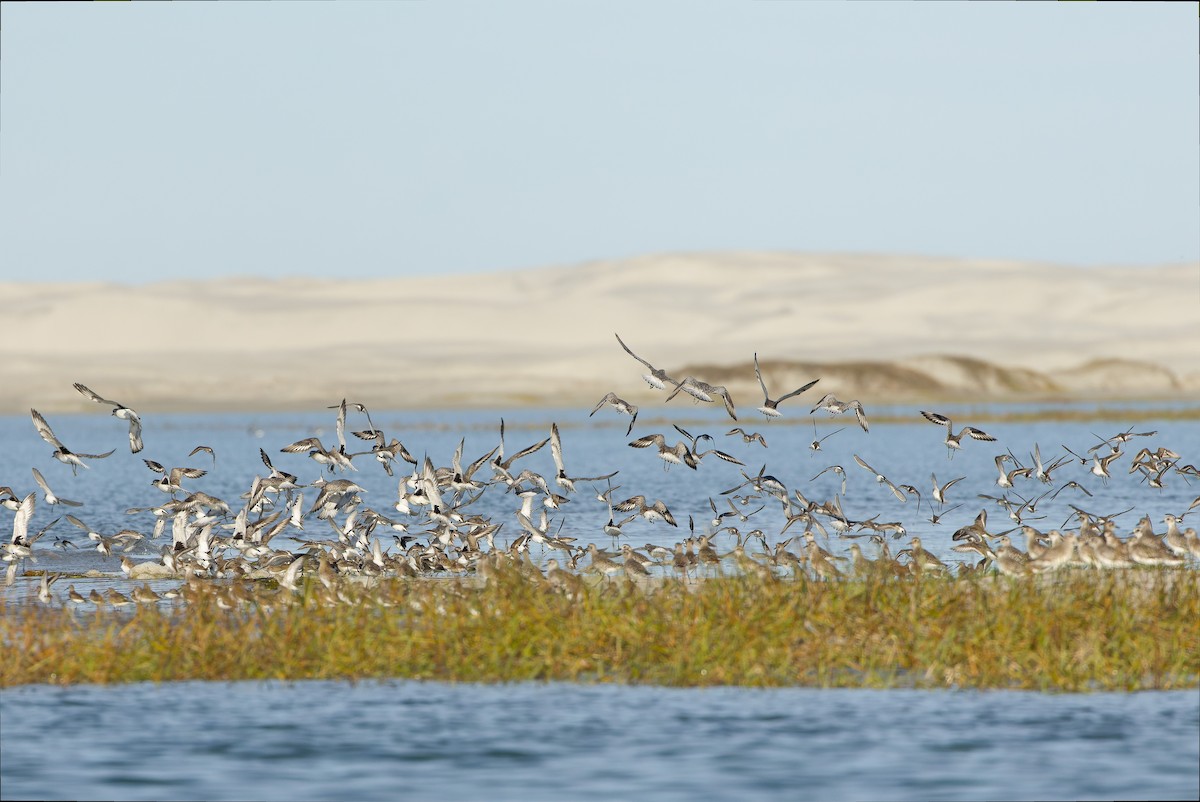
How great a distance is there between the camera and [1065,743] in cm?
1884

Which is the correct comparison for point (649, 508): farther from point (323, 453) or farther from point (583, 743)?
point (583, 743)

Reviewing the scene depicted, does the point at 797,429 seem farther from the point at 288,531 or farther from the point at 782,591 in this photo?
the point at 782,591

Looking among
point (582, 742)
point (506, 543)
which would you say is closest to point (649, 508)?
point (506, 543)

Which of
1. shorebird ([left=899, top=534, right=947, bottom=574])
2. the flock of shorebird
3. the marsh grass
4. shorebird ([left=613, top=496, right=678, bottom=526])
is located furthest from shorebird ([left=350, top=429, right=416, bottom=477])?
shorebird ([left=899, top=534, right=947, bottom=574])

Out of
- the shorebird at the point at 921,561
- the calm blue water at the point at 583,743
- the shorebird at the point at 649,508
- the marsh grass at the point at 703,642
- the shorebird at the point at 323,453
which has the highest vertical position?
the shorebird at the point at 323,453

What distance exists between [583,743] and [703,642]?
3.38 metres

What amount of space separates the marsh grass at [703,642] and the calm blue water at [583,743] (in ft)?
1.11

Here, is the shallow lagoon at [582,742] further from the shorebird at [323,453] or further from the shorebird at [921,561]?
the shorebird at [323,453]

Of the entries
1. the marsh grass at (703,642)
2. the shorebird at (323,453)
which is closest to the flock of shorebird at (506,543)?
the shorebird at (323,453)

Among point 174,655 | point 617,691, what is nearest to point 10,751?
point 174,655

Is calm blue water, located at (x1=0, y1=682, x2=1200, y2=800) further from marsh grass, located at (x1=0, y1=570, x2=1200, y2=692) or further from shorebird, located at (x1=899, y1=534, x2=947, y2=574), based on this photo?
shorebird, located at (x1=899, y1=534, x2=947, y2=574)

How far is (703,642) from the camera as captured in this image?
2209 cm

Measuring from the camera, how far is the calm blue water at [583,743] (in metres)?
17.4

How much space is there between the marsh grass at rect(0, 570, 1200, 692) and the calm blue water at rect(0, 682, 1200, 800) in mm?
340
